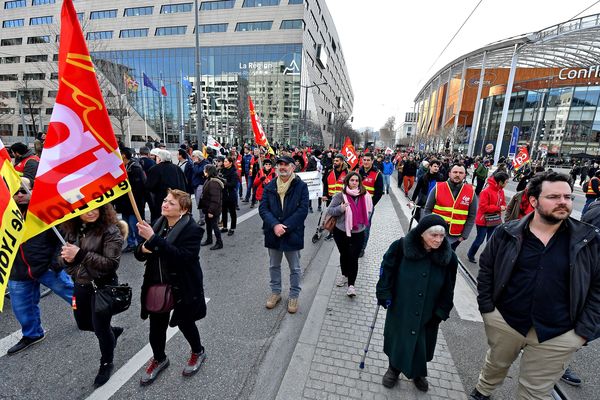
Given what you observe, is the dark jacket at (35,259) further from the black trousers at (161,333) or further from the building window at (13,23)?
the building window at (13,23)

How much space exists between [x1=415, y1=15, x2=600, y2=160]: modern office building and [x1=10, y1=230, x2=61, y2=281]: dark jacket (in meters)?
32.0

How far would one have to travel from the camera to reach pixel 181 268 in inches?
94.2

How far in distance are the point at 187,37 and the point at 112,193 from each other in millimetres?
55854

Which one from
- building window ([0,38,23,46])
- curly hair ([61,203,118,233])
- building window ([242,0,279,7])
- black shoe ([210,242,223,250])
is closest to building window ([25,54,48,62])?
building window ([0,38,23,46])

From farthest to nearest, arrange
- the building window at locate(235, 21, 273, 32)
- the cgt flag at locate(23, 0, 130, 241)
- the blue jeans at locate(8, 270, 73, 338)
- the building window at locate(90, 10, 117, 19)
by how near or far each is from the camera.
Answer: the building window at locate(90, 10, 117, 19), the building window at locate(235, 21, 273, 32), the blue jeans at locate(8, 270, 73, 338), the cgt flag at locate(23, 0, 130, 241)

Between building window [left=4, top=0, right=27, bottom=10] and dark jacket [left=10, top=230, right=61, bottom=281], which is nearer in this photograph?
dark jacket [left=10, top=230, right=61, bottom=281]

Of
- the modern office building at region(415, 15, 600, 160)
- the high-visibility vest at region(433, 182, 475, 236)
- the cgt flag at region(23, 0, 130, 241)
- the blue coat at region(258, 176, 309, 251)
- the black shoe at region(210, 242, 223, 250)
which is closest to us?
the cgt flag at region(23, 0, 130, 241)

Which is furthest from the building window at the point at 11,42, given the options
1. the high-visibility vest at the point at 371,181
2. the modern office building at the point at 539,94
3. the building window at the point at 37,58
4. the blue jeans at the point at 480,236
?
the modern office building at the point at 539,94

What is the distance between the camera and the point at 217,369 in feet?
9.05

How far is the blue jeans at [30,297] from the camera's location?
2859mm

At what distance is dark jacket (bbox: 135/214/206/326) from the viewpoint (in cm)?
233

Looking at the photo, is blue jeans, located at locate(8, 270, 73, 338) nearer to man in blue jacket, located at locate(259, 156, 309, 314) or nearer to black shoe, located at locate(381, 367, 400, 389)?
man in blue jacket, located at locate(259, 156, 309, 314)

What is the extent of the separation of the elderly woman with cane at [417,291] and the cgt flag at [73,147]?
2365mm

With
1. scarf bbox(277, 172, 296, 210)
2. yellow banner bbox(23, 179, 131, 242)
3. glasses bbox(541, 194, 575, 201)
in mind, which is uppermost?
glasses bbox(541, 194, 575, 201)
